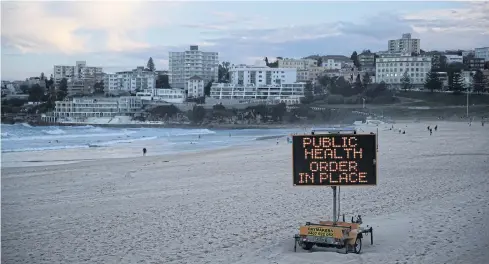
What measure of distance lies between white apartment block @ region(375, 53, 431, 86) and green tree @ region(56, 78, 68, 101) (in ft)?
225

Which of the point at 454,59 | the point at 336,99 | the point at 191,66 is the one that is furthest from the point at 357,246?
the point at 191,66

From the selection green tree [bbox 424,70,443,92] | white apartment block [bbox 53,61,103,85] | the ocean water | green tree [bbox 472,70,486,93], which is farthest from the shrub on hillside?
white apartment block [bbox 53,61,103,85]

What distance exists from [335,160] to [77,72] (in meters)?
161

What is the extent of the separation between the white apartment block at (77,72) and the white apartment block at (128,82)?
360 inches

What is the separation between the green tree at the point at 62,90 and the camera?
440ft

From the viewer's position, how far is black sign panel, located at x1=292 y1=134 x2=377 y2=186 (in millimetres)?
10188

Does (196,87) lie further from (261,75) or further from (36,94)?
(36,94)

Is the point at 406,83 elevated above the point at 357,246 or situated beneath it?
elevated above

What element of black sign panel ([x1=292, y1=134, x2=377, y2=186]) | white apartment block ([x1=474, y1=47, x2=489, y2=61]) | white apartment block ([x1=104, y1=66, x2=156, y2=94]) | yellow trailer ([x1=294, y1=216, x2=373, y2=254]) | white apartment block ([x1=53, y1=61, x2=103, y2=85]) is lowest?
yellow trailer ([x1=294, y1=216, x2=373, y2=254])

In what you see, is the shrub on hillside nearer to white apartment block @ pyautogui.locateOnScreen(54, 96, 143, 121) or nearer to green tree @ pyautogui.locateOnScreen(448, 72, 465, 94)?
green tree @ pyautogui.locateOnScreen(448, 72, 465, 94)

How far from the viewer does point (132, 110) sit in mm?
114812

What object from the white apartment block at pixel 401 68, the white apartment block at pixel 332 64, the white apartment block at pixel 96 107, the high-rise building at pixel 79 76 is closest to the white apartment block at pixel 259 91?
the white apartment block at pixel 401 68

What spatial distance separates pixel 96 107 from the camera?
382 ft

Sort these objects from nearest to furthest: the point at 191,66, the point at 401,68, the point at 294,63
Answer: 1. the point at 401,68
2. the point at 294,63
3. the point at 191,66
